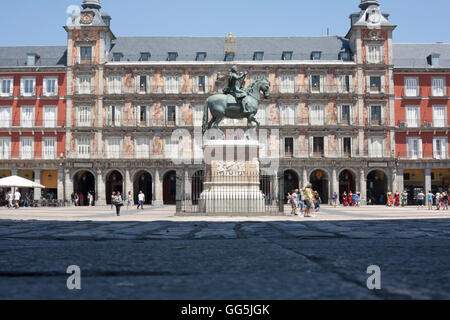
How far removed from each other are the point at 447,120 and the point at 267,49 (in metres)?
19.6

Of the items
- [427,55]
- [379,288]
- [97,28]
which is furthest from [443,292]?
[427,55]

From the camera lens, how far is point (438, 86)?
4334 cm

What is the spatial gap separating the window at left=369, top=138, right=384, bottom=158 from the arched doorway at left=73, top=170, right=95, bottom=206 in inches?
1128

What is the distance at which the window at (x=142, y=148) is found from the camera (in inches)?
1710

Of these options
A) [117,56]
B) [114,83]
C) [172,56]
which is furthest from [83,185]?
[172,56]

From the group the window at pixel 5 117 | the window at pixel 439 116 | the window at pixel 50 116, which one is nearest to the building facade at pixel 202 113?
the window at pixel 50 116

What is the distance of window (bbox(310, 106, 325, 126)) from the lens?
1709 inches

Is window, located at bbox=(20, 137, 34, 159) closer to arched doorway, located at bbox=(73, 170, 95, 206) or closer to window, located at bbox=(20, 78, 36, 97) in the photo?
window, located at bbox=(20, 78, 36, 97)

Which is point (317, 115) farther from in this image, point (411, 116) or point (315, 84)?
point (411, 116)

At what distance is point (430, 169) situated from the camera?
42438 mm

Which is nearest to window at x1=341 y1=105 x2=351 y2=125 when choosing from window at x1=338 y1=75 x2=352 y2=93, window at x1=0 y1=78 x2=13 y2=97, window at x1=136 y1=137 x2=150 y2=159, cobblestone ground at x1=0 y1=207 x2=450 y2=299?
window at x1=338 y1=75 x2=352 y2=93

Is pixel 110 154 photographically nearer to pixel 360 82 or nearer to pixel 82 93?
pixel 82 93

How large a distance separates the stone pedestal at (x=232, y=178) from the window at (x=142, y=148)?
27163 millimetres

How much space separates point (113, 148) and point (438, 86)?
33286 millimetres
